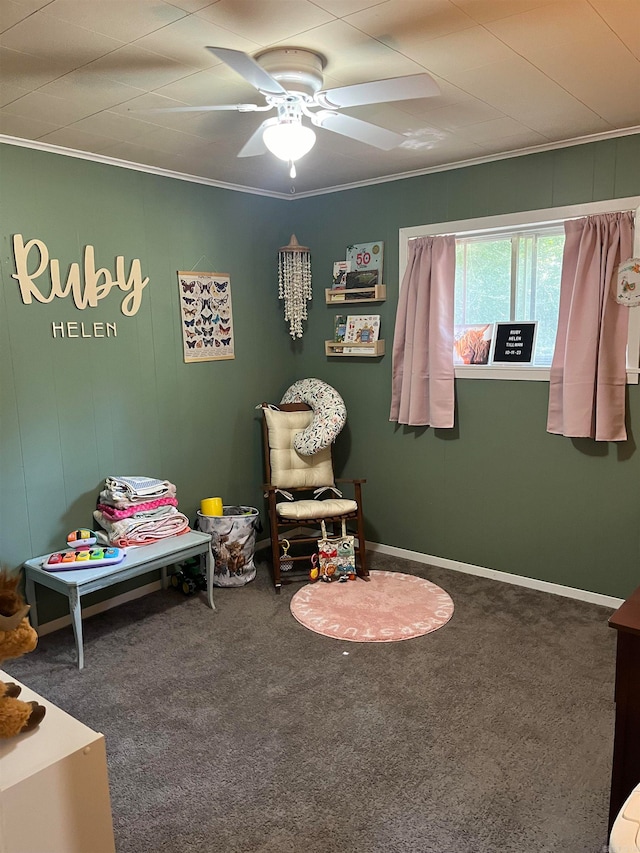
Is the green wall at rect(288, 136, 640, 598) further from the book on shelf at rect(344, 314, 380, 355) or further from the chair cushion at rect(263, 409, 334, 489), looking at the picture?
the chair cushion at rect(263, 409, 334, 489)

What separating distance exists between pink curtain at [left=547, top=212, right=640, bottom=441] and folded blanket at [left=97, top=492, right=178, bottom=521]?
7.42 ft

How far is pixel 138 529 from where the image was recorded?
133 inches

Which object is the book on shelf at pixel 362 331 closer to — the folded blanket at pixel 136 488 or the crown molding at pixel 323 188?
the crown molding at pixel 323 188

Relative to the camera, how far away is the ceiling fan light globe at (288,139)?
2291 millimetres

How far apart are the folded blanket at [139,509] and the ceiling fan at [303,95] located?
78.1 inches

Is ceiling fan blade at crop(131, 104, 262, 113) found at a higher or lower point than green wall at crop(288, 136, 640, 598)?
higher

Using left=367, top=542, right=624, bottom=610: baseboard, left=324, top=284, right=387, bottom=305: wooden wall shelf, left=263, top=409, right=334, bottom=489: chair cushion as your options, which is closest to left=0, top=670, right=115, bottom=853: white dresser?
left=263, top=409, right=334, bottom=489: chair cushion

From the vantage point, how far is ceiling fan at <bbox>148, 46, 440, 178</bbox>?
6.56 ft

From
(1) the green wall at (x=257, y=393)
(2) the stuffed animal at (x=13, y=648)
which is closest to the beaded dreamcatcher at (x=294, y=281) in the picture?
(1) the green wall at (x=257, y=393)

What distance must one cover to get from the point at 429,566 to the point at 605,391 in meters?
1.60

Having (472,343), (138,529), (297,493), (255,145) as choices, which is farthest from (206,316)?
(472,343)

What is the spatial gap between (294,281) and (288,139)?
2.14 metres

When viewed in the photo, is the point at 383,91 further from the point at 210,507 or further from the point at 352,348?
the point at 210,507

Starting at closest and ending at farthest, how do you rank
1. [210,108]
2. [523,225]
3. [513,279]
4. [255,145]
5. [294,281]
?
[210,108]
[255,145]
[523,225]
[513,279]
[294,281]
